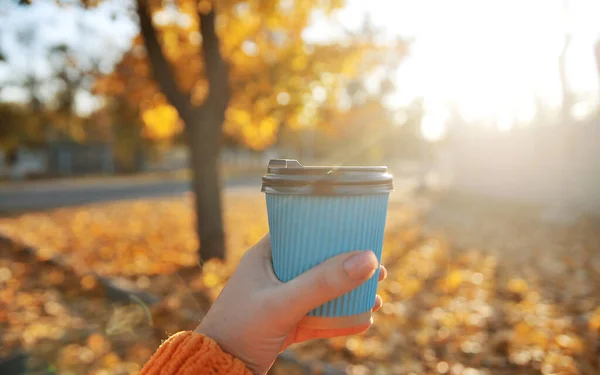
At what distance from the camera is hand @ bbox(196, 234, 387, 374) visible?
3.65 feet

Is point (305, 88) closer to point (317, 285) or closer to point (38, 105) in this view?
point (317, 285)

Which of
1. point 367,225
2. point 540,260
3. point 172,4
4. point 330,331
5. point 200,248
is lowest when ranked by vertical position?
point 540,260

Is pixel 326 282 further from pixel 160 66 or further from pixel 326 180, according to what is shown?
pixel 160 66

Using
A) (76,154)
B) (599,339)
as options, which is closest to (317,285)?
(599,339)

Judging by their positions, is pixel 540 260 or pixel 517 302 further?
pixel 540 260

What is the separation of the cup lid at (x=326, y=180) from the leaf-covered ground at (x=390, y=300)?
741 millimetres

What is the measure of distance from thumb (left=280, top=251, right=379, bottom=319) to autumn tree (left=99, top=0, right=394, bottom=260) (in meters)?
4.32

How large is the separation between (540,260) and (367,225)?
5989 millimetres

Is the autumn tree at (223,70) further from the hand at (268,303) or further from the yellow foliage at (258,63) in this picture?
the hand at (268,303)

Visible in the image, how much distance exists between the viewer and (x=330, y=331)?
50.4 inches

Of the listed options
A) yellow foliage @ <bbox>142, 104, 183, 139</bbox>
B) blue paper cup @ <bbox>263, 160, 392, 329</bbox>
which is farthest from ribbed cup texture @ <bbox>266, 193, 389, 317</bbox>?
yellow foliage @ <bbox>142, 104, 183, 139</bbox>

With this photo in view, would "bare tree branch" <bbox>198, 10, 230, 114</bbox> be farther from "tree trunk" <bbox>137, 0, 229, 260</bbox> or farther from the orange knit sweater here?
the orange knit sweater

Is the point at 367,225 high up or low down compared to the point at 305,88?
down

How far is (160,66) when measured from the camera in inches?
205
